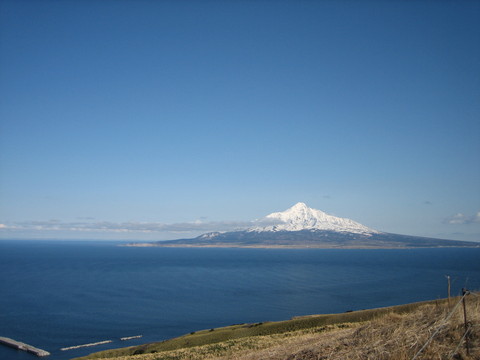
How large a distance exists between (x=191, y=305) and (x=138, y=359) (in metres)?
59.5

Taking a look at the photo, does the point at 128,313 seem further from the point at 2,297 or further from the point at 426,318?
the point at 426,318

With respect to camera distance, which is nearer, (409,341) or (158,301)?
(409,341)

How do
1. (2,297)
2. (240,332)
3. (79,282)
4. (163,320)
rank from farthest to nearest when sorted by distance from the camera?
(79,282), (2,297), (163,320), (240,332)

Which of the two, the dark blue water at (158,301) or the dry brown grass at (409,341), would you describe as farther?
the dark blue water at (158,301)

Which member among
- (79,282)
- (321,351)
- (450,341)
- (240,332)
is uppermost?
(450,341)

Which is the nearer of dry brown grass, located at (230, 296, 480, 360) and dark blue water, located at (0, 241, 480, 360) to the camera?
dry brown grass, located at (230, 296, 480, 360)

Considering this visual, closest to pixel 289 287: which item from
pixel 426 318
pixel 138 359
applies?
pixel 138 359

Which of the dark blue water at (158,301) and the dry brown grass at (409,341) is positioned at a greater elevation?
the dry brown grass at (409,341)

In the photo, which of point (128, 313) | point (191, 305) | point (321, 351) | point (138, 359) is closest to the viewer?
point (321, 351)

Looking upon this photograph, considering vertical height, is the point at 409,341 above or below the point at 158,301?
above

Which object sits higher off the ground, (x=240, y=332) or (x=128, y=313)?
(x=240, y=332)

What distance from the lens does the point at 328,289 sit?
363 ft

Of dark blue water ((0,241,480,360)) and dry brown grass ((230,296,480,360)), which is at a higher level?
dry brown grass ((230,296,480,360))

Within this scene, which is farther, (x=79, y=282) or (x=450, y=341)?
(x=79, y=282)
